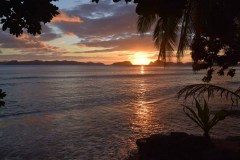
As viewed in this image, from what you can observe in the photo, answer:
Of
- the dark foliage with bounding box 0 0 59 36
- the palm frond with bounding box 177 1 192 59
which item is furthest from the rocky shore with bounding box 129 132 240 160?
the dark foliage with bounding box 0 0 59 36

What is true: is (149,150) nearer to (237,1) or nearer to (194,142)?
(194,142)

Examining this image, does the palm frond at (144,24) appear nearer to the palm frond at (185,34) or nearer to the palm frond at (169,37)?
the palm frond at (169,37)

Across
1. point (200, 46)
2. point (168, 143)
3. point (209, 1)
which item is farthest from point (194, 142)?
point (200, 46)

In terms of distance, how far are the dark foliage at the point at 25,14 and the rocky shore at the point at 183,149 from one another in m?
5.13

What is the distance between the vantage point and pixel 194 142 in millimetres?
7949

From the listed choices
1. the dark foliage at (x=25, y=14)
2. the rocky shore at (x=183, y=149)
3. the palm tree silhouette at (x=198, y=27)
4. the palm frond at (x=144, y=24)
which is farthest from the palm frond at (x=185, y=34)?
the dark foliage at (x=25, y=14)

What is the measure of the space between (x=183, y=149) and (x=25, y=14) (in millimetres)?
5635

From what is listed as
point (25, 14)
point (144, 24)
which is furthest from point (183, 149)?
point (25, 14)

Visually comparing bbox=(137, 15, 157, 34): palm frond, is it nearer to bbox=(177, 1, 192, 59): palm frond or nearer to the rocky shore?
bbox=(177, 1, 192, 59): palm frond

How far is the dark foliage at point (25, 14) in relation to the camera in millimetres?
3092

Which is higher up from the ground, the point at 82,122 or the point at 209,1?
the point at 209,1

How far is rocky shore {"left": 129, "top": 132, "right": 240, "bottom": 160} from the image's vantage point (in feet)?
23.8

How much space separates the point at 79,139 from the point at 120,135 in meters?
1.68

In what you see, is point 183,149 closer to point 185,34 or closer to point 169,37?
point 185,34
